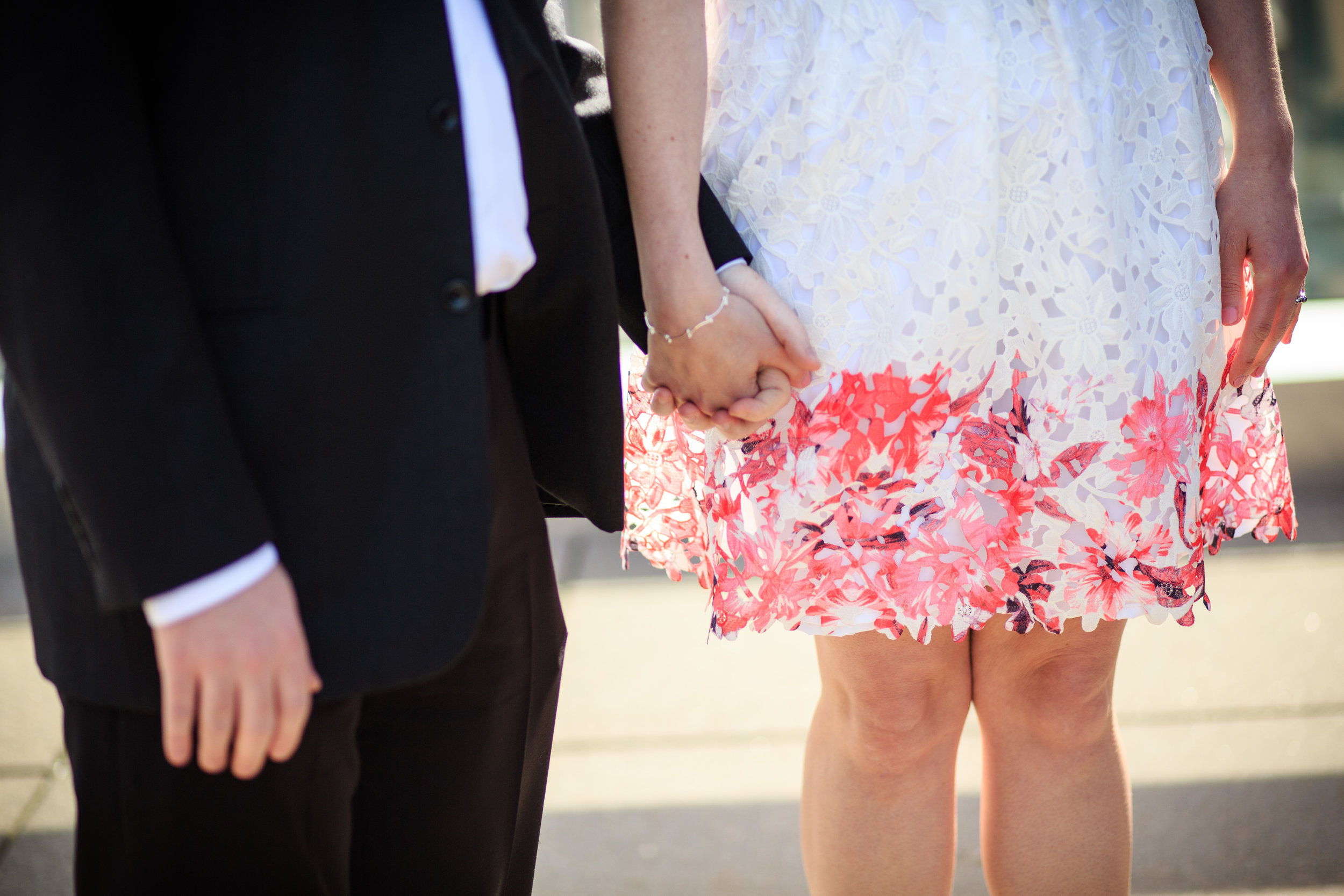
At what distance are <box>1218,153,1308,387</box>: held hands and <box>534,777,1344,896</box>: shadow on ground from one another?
1.03 m

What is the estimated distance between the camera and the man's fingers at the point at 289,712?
0.75 m

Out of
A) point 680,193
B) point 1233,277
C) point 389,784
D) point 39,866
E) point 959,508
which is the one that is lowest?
point 39,866

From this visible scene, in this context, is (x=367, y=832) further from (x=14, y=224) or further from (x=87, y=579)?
(x=14, y=224)

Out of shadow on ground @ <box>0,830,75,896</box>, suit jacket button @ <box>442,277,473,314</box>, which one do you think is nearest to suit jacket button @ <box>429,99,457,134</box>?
suit jacket button @ <box>442,277,473,314</box>

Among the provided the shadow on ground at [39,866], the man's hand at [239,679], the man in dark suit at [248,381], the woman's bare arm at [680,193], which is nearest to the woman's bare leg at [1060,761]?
the woman's bare arm at [680,193]

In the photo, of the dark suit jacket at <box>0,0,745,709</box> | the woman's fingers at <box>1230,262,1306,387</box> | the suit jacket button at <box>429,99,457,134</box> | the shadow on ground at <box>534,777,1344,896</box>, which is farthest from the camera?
the shadow on ground at <box>534,777,1344,896</box>

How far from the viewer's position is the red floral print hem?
1158 millimetres

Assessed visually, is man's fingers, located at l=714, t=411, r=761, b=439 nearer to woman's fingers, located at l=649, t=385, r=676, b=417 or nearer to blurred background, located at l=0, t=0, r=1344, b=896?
woman's fingers, located at l=649, t=385, r=676, b=417

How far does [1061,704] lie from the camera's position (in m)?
1.29

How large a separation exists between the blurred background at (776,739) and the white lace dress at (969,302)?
2.91ft

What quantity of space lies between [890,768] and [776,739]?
3.22 feet

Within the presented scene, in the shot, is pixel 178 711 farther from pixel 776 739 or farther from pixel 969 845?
pixel 776 739

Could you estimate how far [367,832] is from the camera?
991mm

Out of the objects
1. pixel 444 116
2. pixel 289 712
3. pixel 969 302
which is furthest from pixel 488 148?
pixel 969 302
